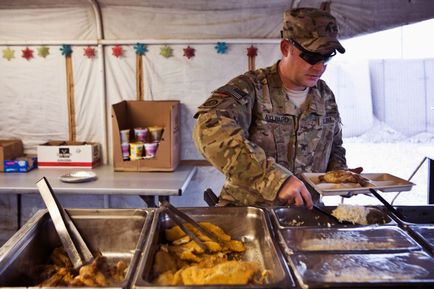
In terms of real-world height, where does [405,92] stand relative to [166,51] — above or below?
below

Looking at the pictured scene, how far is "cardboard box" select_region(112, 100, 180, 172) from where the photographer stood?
329 centimetres

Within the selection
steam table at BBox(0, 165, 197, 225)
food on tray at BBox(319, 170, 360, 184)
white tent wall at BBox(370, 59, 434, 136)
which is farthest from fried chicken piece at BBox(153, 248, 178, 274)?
white tent wall at BBox(370, 59, 434, 136)

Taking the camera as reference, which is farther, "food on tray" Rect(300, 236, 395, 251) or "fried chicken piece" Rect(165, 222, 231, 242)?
"fried chicken piece" Rect(165, 222, 231, 242)

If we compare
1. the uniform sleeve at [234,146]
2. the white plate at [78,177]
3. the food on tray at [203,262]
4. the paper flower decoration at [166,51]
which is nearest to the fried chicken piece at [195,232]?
the food on tray at [203,262]

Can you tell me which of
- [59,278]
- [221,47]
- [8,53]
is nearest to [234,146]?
[59,278]

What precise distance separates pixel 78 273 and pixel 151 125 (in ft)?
8.51

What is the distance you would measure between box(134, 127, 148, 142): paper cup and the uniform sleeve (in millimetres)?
1577

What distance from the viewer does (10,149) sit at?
3539 mm

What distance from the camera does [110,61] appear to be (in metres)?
3.64

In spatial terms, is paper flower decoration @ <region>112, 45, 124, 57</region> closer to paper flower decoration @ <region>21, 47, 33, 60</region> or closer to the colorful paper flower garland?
the colorful paper flower garland

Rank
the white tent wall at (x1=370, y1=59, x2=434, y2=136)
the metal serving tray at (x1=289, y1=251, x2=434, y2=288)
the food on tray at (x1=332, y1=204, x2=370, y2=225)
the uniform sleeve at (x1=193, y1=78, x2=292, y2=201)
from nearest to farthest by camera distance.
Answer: the metal serving tray at (x1=289, y1=251, x2=434, y2=288)
the food on tray at (x1=332, y1=204, x2=370, y2=225)
the uniform sleeve at (x1=193, y1=78, x2=292, y2=201)
the white tent wall at (x1=370, y1=59, x2=434, y2=136)

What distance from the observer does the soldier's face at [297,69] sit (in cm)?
197

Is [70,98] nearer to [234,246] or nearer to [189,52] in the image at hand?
[189,52]

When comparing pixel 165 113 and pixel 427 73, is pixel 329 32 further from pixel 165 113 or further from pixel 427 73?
pixel 427 73
